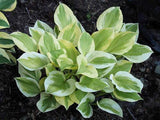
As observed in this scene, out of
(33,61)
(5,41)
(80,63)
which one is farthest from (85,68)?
(5,41)

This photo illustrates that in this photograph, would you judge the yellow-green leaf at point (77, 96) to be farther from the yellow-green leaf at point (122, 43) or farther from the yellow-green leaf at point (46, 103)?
the yellow-green leaf at point (122, 43)

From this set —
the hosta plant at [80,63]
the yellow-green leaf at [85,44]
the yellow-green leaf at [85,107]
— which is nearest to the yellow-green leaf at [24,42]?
the hosta plant at [80,63]

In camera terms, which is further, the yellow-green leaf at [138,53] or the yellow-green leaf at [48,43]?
the yellow-green leaf at [138,53]

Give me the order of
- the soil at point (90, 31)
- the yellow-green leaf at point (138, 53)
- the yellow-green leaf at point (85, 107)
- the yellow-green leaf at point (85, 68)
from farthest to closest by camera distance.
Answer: the soil at point (90, 31)
the yellow-green leaf at point (138, 53)
the yellow-green leaf at point (85, 107)
the yellow-green leaf at point (85, 68)

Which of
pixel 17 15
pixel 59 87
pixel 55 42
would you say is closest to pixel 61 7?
pixel 55 42

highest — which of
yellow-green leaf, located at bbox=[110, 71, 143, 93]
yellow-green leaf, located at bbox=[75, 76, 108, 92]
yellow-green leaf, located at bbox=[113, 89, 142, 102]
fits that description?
yellow-green leaf, located at bbox=[75, 76, 108, 92]

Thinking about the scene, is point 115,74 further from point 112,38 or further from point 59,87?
point 59,87

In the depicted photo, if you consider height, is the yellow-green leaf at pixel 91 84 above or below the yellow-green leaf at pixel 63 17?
below

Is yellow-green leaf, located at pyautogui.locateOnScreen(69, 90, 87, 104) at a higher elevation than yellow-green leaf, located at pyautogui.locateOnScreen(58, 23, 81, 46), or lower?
lower

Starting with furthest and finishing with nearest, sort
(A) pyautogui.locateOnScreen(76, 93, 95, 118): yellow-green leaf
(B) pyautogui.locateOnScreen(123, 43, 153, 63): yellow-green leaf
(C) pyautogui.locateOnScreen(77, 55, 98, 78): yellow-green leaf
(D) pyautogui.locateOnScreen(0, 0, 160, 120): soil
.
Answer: (D) pyautogui.locateOnScreen(0, 0, 160, 120): soil → (B) pyautogui.locateOnScreen(123, 43, 153, 63): yellow-green leaf → (A) pyautogui.locateOnScreen(76, 93, 95, 118): yellow-green leaf → (C) pyautogui.locateOnScreen(77, 55, 98, 78): yellow-green leaf

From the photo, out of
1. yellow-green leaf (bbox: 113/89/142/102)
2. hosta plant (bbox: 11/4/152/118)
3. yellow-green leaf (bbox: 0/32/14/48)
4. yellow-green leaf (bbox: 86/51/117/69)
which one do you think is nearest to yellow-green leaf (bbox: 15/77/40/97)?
hosta plant (bbox: 11/4/152/118)

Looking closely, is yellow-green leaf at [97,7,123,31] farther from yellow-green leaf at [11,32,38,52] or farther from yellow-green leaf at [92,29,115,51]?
yellow-green leaf at [11,32,38,52]
